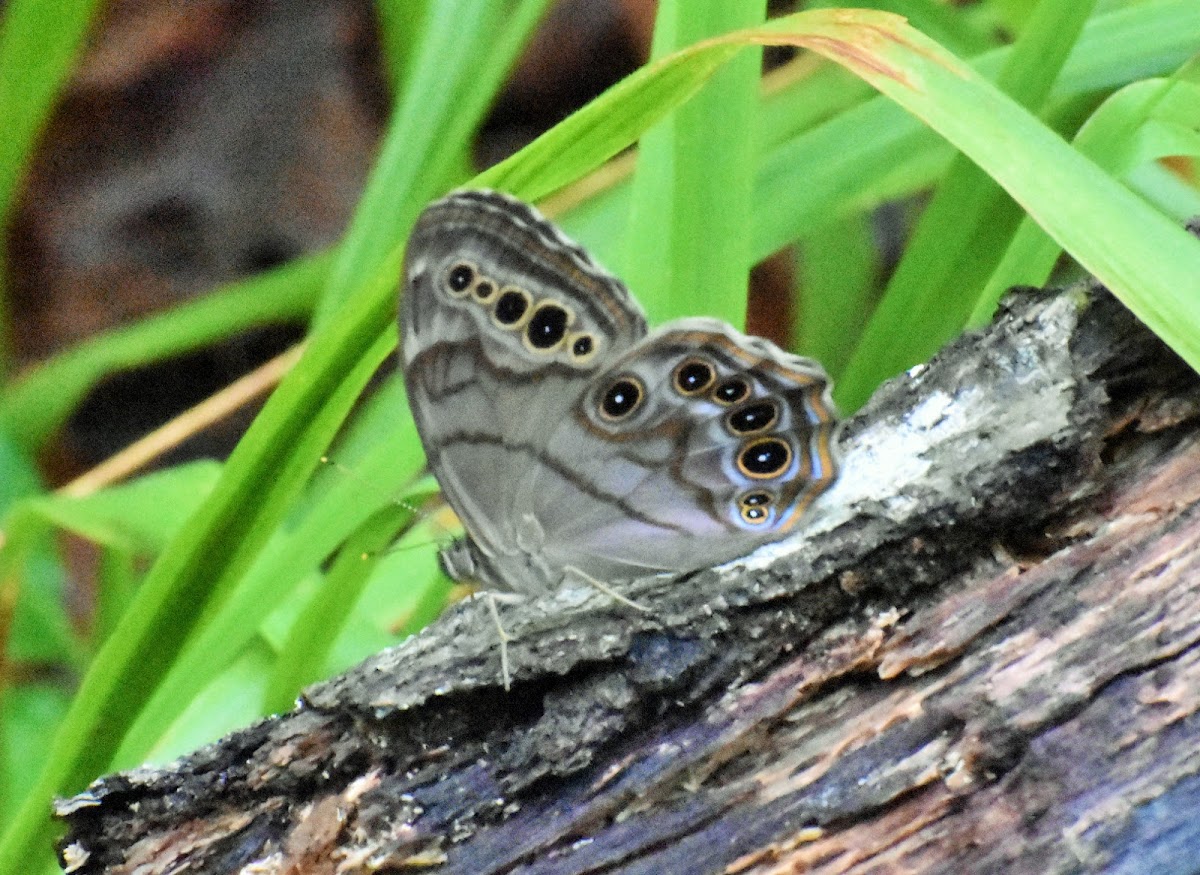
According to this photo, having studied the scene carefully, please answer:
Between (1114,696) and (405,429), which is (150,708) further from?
(1114,696)

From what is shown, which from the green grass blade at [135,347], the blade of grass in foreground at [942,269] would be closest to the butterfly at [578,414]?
the blade of grass in foreground at [942,269]

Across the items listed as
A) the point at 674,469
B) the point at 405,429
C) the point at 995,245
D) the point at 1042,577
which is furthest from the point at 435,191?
the point at 1042,577

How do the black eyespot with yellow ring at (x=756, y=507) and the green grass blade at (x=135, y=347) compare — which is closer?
the black eyespot with yellow ring at (x=756, y=507)

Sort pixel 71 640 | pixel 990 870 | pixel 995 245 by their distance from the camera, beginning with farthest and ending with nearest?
pixel 71 640 → pixel 995 245 → pixel 990 870

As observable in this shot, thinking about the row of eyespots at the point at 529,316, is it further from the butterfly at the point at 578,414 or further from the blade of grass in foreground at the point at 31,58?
the blade of grass in foreground at the point at 31,58

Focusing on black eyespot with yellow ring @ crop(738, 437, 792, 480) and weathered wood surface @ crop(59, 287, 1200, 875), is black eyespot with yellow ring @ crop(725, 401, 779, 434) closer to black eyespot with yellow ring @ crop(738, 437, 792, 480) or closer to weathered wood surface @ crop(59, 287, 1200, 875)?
black eyespot with yellow ring @ crop(738, 437, 792, 480)
